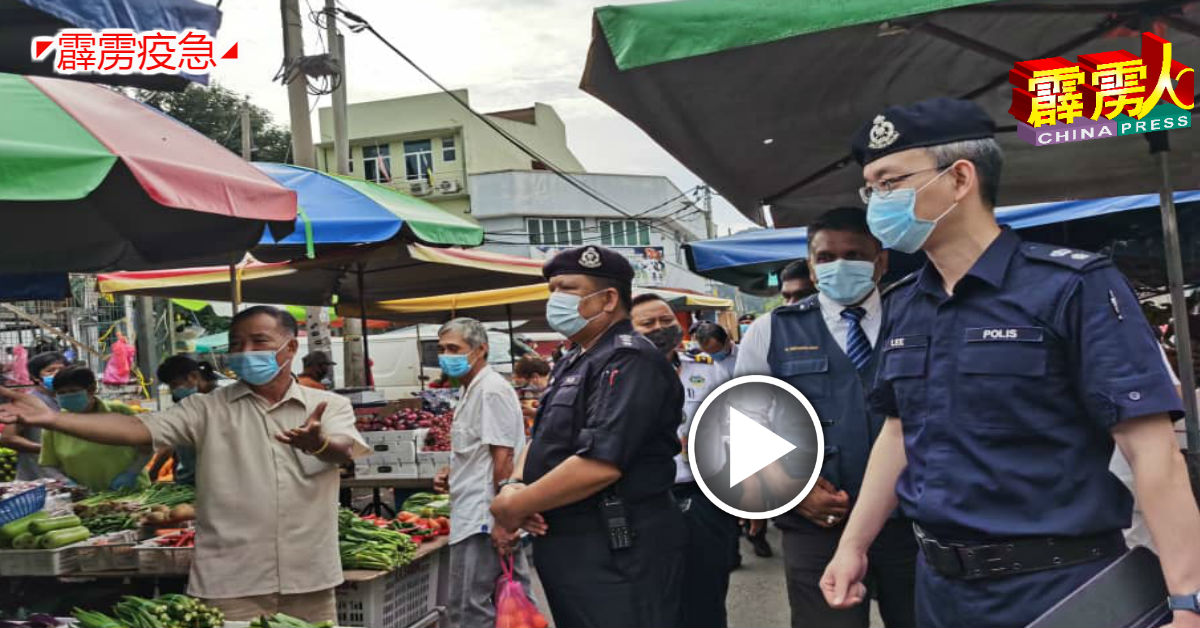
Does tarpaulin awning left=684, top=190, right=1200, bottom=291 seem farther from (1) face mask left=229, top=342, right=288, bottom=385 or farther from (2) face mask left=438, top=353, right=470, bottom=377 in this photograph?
(1) face mask left=229, top=342, right=288, bottom=385

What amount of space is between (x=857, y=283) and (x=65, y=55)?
3.60 metres

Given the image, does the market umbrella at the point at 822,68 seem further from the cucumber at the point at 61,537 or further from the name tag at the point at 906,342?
the cucumber at the point at 61,537

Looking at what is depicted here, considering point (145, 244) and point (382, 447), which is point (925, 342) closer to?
point (145, 244)

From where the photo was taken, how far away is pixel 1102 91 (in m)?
3.46

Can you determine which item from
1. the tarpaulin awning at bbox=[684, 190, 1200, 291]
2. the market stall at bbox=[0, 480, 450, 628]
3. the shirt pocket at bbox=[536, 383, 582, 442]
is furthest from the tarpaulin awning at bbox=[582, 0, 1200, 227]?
the market stall at bbox=[0, 480, 450, 628]

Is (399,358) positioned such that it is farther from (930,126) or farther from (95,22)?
(930,126)

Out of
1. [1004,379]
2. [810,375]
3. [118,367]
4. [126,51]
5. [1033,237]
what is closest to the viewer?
[1004,379]

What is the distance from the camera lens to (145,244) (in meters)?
4.43

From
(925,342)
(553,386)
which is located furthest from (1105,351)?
(553,386)

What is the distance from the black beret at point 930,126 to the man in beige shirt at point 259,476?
8.51 feet

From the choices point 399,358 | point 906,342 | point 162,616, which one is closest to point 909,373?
point 906,342

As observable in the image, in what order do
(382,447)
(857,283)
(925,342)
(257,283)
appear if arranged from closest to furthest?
1. (925,342)
2. (857,283)
3. (382,447)
4. (257,283)

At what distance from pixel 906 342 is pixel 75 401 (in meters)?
6.28

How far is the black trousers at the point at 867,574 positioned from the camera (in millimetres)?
3129
